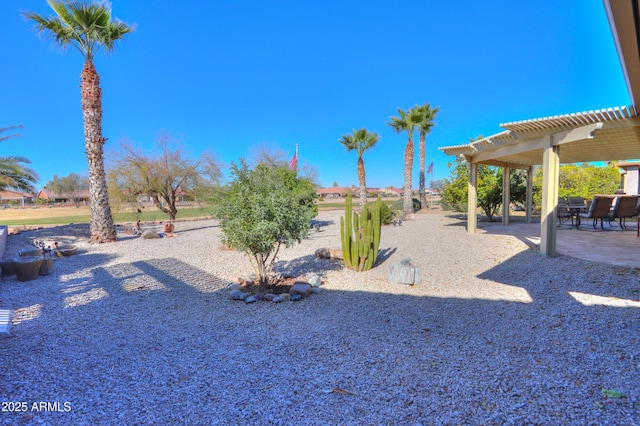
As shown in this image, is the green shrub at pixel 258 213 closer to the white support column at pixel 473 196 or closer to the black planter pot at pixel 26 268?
the black planter pot at pixel 26 268

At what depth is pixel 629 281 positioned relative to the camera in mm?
4949

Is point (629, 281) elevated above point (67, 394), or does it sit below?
above

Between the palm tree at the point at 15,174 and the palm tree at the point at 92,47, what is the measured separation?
3.45 meters

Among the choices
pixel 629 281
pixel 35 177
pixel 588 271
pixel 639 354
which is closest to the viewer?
pixel 639 354

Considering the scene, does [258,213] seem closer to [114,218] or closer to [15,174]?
[15,174]

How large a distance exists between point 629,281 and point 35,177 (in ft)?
62.6

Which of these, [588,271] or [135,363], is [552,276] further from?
[135,363]

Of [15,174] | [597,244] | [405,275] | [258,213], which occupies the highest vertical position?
[15,174]

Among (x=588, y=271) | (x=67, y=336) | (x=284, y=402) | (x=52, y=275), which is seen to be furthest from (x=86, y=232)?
(x=588, y=271)

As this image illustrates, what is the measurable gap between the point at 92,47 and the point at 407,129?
1704 centimetres

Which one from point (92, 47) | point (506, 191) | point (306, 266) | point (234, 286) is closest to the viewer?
point (234, 286)

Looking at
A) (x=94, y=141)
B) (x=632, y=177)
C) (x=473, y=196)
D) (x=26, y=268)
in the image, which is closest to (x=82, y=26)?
(x=94, y=141)

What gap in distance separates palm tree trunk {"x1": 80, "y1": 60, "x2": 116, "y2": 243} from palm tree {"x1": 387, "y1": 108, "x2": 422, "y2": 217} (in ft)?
50.4

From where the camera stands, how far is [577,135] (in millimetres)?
6402
